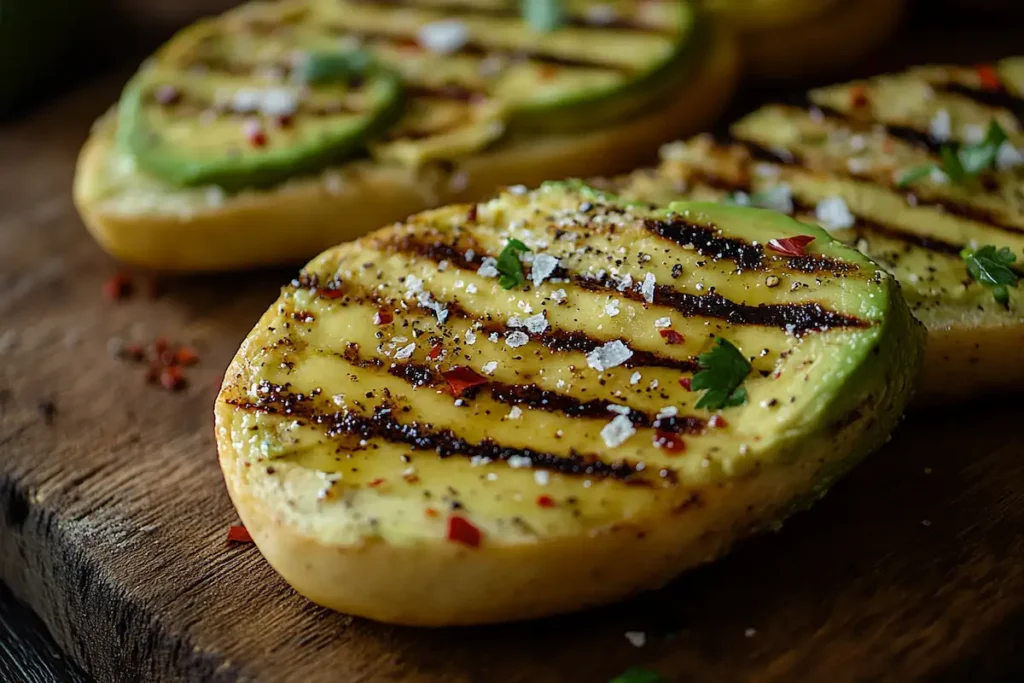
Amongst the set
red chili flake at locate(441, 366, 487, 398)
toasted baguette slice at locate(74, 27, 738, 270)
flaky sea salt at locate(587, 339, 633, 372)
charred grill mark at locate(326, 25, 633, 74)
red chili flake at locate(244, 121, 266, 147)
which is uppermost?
charred grill mark at locate(326, 25, 633, 74)

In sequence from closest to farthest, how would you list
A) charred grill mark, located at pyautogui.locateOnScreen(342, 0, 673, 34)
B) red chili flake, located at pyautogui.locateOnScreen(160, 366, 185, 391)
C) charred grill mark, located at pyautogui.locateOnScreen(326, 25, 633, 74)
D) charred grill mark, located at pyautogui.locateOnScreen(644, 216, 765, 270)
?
charred grill mark, located at pyautogui.locateOnScreen(644, 216, 765, 270) < red chili flake, located at pyautogui.locateOnScreen(160, 366, 185, 391) < charred grill mark, located at pyautogui.locateOnScreen(326, 25, 633, 74) < charred grill mark, located at pyautogui.locateOnScreen(342, 0, 673, 34)

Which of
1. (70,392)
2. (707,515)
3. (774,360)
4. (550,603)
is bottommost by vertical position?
(70,392)

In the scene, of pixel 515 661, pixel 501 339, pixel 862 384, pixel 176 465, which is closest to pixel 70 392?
pixel 176 465

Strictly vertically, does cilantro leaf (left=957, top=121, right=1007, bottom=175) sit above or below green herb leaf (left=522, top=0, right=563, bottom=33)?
below

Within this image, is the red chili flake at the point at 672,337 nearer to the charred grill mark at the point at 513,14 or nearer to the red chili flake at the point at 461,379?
the red chili flake at the point at 461,379

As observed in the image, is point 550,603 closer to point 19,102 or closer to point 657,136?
point 657,136

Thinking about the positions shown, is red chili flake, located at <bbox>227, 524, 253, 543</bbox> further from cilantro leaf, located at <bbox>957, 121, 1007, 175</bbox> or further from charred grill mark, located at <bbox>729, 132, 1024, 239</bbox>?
cilantro leaf, located at <bbox>957, 121, 1007, 175</bbox>

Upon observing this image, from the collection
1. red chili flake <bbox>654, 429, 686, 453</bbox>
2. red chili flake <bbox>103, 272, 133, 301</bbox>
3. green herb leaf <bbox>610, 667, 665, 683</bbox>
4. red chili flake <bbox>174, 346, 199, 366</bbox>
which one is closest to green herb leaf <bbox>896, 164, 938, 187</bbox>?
red chili flake <bbox>654, 429, 686, 453</bbox>
